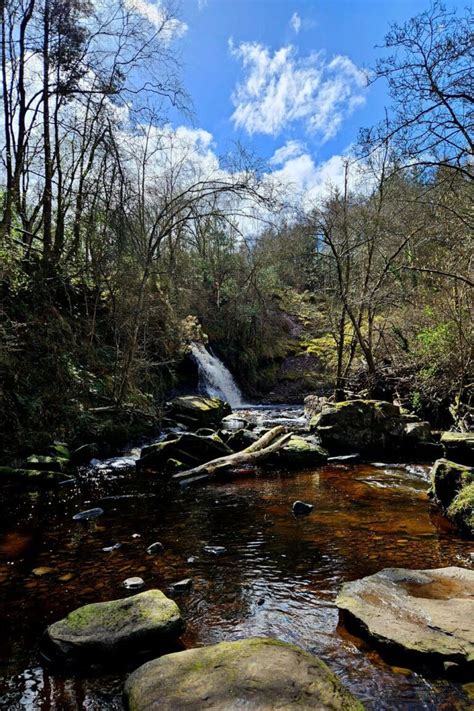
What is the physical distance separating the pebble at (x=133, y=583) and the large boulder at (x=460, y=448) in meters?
6.06

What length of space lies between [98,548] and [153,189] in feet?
31.5

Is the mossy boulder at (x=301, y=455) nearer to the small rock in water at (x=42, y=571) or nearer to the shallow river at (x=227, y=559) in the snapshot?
the shallow river at (x=227, y=559)

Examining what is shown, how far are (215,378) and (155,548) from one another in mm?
14554

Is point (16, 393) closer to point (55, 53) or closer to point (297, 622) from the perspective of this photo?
point (297, 622)

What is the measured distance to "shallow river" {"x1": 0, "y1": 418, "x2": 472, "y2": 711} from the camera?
2914 mm

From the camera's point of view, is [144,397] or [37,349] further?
[144,397]

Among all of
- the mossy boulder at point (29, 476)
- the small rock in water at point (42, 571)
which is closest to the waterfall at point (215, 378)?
the mossy boulder at point (29, 476)

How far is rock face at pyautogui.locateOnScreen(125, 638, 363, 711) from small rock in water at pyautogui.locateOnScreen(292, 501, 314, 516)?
12.1 feet

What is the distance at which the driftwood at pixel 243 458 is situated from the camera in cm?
858

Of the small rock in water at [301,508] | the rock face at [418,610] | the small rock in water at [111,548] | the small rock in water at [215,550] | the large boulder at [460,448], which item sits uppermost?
the large boulder at [460,448]

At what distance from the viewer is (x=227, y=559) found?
16.0 feet

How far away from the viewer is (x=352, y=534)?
18.0 feet

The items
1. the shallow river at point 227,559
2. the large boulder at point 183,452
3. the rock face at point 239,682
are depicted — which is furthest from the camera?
the large boulder at point 183,452

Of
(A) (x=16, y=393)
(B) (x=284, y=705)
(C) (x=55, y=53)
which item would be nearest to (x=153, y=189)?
(C) (x=55, y=53)
